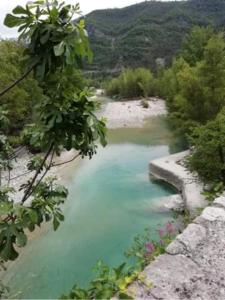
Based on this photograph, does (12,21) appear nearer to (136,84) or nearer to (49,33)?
(49,33)

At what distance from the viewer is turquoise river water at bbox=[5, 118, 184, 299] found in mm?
6738

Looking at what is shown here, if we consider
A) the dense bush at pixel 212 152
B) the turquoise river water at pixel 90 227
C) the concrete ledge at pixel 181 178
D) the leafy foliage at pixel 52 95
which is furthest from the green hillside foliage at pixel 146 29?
the leafy foliage at pixel 52 95

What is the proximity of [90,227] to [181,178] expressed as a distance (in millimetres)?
3501

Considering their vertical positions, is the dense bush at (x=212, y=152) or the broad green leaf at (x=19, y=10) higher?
the broad green leaf at (x=19, y=10)

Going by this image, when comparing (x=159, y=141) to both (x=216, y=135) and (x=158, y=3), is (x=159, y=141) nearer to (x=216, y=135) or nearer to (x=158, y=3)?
(x=216, y=135)

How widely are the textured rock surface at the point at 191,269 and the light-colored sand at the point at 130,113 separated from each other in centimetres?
1974

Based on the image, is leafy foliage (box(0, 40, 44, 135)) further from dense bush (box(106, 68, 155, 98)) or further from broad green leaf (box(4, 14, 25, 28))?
dense bush (box(106, 68, 155, 98))

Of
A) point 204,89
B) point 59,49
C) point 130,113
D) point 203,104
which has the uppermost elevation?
point 59,49

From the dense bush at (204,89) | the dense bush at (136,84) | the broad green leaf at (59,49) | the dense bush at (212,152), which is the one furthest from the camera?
the dense bush at (136,84)

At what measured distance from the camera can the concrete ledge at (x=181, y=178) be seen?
8.84m

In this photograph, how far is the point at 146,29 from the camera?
90.4 meters

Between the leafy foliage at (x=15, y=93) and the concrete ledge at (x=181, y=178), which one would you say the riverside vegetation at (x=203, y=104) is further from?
the leafy foliage at (x=15, y=93)

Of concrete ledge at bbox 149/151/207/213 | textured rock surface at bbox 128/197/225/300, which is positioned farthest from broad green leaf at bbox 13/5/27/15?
concrete ledge at bbox 149/151/207/213

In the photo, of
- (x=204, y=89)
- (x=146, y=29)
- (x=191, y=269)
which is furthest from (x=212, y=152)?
(x=146, y=29)
